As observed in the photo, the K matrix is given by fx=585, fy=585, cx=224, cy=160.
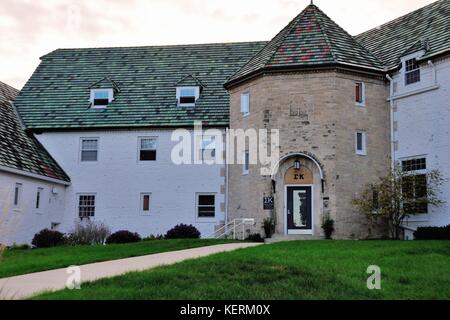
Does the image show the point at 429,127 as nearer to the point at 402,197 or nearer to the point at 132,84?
the point at 402,197

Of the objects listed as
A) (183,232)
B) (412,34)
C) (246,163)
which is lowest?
(183,232)

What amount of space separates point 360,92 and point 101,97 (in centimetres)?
1458

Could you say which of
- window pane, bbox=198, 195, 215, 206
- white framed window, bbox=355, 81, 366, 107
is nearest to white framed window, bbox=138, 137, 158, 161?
window pane, bbox=198, 195, 215, 206

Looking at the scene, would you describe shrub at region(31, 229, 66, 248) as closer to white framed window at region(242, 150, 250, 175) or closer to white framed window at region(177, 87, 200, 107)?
white framed window at region(242, 150, 250, 175)

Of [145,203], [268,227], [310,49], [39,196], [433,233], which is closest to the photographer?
[433,233]

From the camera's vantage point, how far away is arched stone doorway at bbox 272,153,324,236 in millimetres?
25719

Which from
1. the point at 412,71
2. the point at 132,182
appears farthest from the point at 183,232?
the point at 412,71

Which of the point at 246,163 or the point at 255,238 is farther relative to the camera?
the point at 246,163

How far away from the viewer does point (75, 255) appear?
18453 millimetres

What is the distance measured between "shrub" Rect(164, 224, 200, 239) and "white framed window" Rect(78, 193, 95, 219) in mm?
5492
